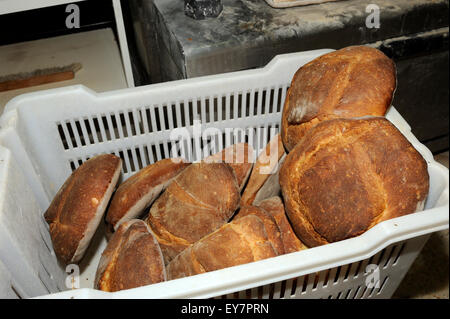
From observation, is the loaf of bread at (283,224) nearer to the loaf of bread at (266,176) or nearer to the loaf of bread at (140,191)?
the loaf of bread at (266,176)

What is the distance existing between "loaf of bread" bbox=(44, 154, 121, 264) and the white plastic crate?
0.16ft

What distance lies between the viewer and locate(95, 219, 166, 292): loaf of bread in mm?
690

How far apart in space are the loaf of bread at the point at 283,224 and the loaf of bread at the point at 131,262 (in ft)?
0.87

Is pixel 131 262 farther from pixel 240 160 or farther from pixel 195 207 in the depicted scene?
pixel 240 160

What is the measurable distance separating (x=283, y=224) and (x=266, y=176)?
0.15 m

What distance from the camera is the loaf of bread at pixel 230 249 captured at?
683 millimetres

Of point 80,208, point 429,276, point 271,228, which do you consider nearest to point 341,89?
point 271,228

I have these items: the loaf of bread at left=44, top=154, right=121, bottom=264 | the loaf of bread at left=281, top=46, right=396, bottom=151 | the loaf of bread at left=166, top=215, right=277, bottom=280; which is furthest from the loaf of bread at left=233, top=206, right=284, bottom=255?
the loaf of bread at left=44, top=154, right=121, bottom=264

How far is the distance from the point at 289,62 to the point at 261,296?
579mm

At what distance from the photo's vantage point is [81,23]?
1.56m

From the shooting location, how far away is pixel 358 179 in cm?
67

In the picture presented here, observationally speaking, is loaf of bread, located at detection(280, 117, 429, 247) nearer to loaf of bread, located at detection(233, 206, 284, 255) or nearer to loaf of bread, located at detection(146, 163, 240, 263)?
loaf of bread, located at detection(233, 206, 284, 255)

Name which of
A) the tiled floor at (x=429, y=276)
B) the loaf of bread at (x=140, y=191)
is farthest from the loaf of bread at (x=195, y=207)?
the tiled floor at (x=429, y=276)

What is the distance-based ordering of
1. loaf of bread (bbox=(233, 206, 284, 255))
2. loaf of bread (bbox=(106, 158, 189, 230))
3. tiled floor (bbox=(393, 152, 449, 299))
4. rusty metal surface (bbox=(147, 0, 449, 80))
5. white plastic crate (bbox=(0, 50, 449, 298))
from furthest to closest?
tiled floor (bbox=(393, 152, 449, 299))
rusty metal surface (bbox=(147, 0, 449, 80))
loaf of bread (bbox=(106, 158, 189, 230))
loaf of bread (bbox=(233, 206, 284, 255))
white plastic crate (bbox=(0, 50, 449, 298))
